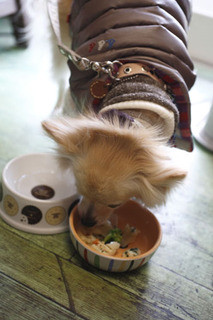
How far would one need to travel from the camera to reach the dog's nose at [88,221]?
160 cm

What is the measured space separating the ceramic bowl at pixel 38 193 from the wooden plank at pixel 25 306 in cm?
33

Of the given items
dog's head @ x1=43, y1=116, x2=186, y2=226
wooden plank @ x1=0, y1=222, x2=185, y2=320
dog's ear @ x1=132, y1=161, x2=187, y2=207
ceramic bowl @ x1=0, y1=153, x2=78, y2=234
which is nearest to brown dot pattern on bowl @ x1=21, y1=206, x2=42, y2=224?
ceramic bowl @ x1=0, y1=153, x2=78, y2=234

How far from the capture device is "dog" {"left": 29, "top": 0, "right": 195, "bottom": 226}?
1.46 meters

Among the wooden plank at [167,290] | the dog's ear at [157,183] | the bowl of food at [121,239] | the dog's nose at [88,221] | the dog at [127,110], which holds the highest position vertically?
the dog at [127,110]

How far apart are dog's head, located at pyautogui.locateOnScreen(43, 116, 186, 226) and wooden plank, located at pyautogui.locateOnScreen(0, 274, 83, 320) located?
0.42 m

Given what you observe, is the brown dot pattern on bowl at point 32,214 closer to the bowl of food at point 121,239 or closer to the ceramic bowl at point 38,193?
the ceramic bowl at point 38,193

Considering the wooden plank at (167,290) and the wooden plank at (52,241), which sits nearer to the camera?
the wooden plank at (167,290)

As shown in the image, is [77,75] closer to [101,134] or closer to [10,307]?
[101,134]

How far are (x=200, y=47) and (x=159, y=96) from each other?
2.79 metres

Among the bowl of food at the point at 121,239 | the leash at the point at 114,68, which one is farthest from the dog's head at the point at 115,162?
the leash at the point at 114,68

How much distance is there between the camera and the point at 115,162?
1440 mm

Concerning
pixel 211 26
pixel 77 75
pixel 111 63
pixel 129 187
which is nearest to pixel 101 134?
pixel 129 187

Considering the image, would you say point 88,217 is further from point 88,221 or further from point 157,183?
point 157,183

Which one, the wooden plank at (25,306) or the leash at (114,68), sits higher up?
the leash at (114,68)
